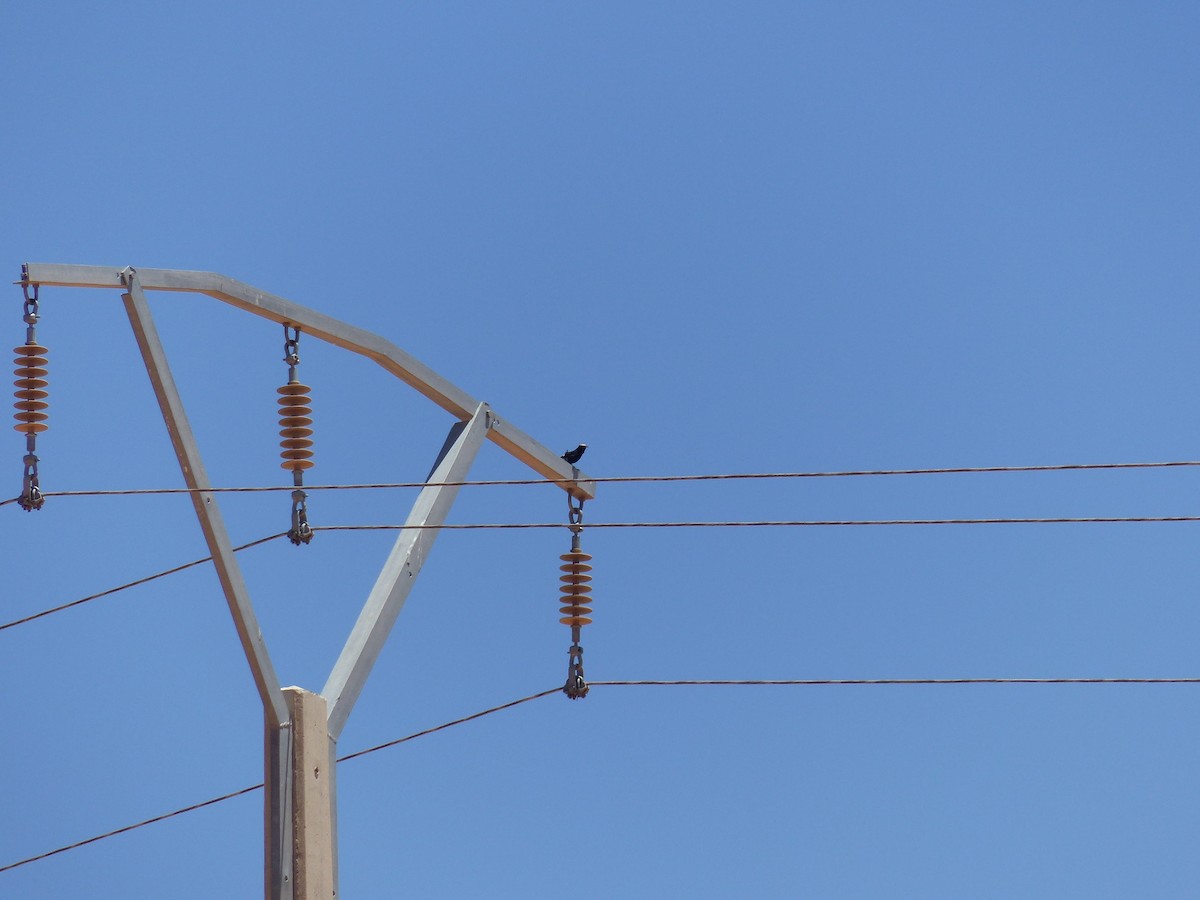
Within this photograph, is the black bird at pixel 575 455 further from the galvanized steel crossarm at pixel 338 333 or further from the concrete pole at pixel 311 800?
the concrete pole at pixel 311 800

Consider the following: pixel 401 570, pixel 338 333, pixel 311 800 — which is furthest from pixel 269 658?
pixel 338 333

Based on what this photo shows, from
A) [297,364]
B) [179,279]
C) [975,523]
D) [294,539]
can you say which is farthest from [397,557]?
[975,523]

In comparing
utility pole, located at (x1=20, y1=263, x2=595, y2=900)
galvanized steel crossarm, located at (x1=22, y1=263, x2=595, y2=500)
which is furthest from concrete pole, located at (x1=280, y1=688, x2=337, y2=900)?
galvanized steel crossarm, located at (x1=22, y1=263, x2=595, y2=500)

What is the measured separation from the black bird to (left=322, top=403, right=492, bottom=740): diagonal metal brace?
1029 mm

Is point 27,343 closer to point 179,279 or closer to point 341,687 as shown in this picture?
point 179,279

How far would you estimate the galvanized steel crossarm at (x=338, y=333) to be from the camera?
9188mm

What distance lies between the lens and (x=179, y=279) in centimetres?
962

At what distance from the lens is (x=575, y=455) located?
40.3ft

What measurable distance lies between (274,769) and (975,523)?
433 cm

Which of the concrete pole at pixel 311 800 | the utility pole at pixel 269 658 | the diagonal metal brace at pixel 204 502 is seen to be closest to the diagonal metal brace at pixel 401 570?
the utility pole at pixel 269 658

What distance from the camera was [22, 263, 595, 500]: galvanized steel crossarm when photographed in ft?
30.1

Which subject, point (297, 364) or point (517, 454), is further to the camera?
point (517, 454)

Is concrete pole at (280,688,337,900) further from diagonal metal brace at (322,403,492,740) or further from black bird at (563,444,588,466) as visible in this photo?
black bird at (563,444,588,466)

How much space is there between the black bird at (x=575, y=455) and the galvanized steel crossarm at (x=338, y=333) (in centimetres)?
12
